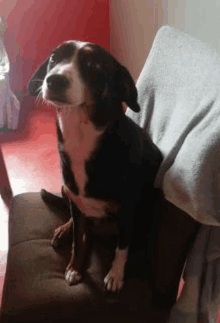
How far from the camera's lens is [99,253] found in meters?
1.08

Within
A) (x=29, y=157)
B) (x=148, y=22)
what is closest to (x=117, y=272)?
(x=148, y=22)

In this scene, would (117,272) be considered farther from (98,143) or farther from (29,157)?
(29,157)

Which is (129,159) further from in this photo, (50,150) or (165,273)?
(50,150)

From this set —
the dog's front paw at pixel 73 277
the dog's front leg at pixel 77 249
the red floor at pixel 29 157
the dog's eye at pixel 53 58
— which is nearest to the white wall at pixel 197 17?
the dog's eye at pixel 53 58

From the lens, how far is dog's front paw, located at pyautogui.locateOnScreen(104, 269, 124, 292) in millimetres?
951

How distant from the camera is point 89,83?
35.7 inches

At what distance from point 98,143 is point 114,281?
1.27 ft

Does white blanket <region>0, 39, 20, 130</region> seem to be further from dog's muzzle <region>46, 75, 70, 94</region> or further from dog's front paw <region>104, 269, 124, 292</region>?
dog's front paw <region>104, 269, 124, 292</region>

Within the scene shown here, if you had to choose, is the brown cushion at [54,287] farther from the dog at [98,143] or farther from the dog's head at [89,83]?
the dog's head at [89,83]

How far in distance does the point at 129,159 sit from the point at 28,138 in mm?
1876

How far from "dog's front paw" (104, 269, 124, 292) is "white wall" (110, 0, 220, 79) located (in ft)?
2.61

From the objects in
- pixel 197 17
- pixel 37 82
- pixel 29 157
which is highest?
pixel 197 17

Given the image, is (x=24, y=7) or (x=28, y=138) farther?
(x=24, y=7)

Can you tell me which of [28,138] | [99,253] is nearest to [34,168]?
[28,138]
